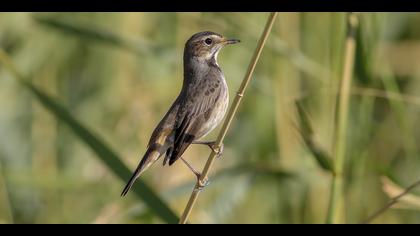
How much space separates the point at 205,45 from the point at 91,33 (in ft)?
4.25

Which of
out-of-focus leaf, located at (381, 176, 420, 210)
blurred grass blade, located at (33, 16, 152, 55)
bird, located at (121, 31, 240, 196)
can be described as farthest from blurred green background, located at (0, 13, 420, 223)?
bird, located at (121, 31, 240, 196)

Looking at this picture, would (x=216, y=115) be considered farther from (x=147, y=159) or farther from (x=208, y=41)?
(x=208, y=41)

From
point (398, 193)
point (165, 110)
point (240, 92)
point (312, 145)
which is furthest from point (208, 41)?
point (165, 110)

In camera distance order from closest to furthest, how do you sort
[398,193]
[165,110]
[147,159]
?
1. [147,159]
2. [398,193]
3. [165,110]

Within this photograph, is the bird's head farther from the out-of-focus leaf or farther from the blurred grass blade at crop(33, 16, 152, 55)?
the blurred grass blade at crop(33, 16, 152, 55)

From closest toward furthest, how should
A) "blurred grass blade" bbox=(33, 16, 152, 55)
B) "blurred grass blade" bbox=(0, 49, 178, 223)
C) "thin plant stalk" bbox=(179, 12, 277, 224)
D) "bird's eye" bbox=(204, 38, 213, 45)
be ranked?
"thin plant stalk" bbox=(179, 12, 277, 224)
"blurred grass blade" bbox=(0, 49, 178, 223)
"bird's eye" bbox=(204, 38, 213, 45)
"blurred grass blade" bbox=(33, 16, 152, 55)

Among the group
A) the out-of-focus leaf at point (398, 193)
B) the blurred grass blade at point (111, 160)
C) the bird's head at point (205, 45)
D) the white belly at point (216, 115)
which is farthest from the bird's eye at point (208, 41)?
the out-of-focus leaf at point (398, 193)

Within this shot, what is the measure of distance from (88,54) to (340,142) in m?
3.81

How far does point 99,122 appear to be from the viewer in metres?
7.00

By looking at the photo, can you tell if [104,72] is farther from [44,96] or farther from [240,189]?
[44,96]

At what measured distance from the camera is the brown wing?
355cm

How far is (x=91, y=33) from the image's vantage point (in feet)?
16.7
